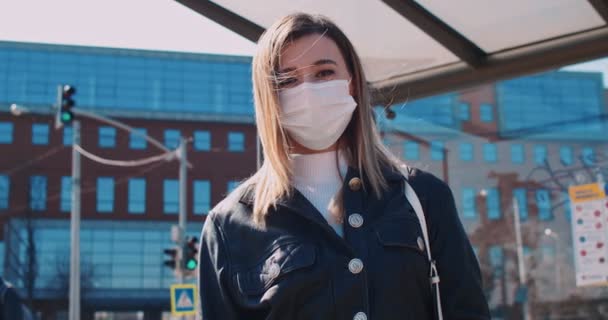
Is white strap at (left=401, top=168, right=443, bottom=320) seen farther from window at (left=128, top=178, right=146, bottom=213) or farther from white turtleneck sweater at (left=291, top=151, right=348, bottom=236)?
window at (left=128, top=178, right=146, bottom=213)

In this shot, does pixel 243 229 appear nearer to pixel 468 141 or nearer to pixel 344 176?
pixel 344 176

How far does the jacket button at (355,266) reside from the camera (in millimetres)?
2102

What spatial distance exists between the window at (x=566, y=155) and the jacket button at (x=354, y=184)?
474 cm

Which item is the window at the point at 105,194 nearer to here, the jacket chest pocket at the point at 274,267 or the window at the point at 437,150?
the window at the point at 437,150

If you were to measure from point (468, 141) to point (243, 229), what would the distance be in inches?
184

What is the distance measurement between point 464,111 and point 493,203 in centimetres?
140

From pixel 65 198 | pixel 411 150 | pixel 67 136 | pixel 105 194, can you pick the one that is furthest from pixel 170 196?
pixel 411 150

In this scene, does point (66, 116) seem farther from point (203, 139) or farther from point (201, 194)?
point (203, 139)

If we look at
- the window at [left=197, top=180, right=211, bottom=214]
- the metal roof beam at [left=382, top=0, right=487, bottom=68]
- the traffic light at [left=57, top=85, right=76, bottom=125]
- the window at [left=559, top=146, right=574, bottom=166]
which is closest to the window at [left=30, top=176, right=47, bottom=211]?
the window at [left=197, top=180, right=211, bottom=214]

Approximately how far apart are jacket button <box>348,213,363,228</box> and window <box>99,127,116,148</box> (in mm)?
→ 57325

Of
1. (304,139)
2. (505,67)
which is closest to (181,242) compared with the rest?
(505,67)

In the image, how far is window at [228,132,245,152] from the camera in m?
61.3

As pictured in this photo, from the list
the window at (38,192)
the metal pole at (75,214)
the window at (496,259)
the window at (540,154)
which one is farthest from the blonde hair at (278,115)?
the window at (38,192)

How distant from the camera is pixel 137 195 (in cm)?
5966
